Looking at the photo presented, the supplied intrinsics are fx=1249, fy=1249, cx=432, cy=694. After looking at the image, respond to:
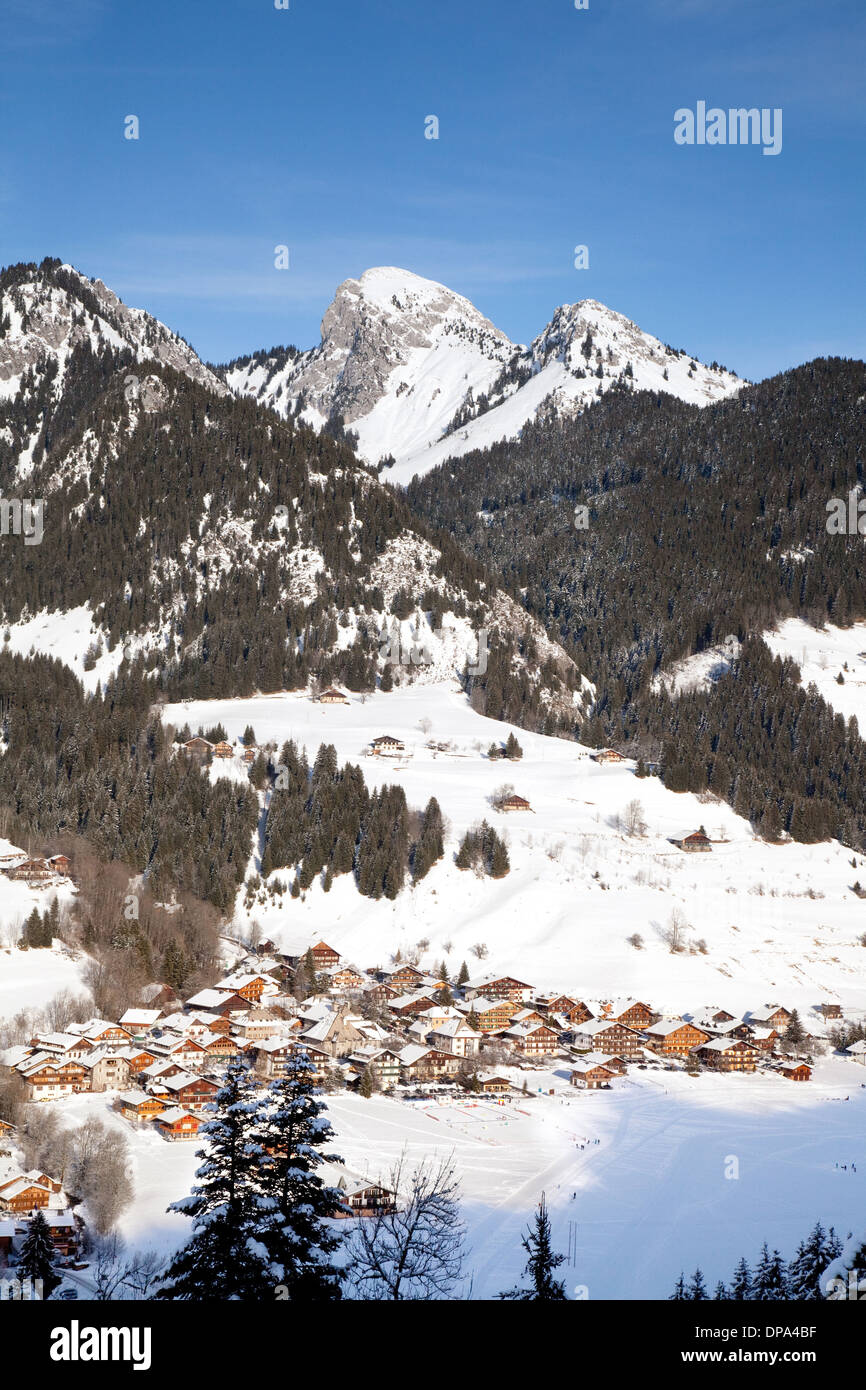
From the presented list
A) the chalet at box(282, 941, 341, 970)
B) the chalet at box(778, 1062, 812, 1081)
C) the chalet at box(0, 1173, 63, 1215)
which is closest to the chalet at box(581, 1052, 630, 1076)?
the chalet at box(778, 1062, 812, 1081)

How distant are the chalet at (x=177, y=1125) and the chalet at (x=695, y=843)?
69556 mm

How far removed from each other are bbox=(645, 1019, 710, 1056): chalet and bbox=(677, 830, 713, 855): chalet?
37354 millimetres

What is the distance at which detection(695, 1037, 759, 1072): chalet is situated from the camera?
254 feet

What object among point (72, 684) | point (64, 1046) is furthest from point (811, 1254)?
point (72, 684)

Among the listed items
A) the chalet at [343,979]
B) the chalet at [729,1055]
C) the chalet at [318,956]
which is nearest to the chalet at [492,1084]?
the chalet at [729,1055]

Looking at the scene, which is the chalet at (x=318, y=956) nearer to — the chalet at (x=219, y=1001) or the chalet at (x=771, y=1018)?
the chalet at (x=219, y=1001)

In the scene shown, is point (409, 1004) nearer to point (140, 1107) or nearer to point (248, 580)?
point (140, 1107)

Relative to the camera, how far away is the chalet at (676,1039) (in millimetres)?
80438

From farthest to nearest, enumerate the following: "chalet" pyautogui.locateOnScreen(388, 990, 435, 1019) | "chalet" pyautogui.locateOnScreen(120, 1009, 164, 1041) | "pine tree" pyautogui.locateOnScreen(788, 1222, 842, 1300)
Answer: "chalet" pyautogui.locateOnScreen(388, 990, 435, 1019)
"chalet" pyautogui.locateOnScreen(120, 1009, 164, 1041)
"pine tree" pyautogui.locateOnScreen(788, 1222, 842, 1300)

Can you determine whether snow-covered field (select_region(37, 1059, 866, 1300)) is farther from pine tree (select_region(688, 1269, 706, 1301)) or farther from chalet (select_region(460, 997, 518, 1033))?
chalet (select_region(460, 997, 518, 1033))

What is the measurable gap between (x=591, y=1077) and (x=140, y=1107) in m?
26.0

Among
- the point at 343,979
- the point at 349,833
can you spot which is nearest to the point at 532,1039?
the point at 343,979

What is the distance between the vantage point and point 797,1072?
75062mm
